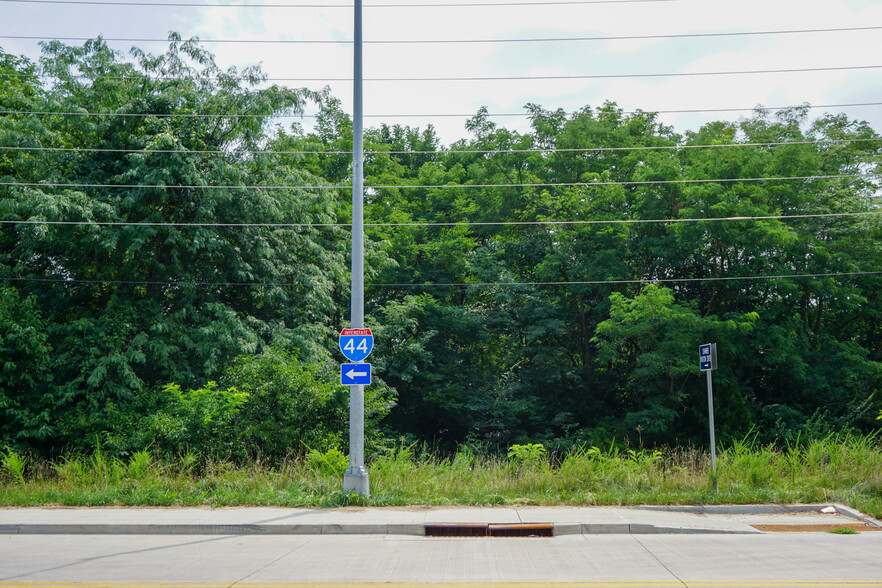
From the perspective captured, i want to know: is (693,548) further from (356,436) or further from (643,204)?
(643,204)

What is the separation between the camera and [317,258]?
2633 cm

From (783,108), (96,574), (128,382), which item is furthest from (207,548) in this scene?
(783,108)

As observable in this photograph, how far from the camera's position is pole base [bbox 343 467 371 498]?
1177 centimetres

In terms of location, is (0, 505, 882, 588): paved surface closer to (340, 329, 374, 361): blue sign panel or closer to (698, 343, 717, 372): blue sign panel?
(698, 343, 717, 372): blue sign panel

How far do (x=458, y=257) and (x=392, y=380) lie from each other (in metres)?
7.53

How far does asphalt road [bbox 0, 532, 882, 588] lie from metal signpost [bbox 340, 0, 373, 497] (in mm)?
2103

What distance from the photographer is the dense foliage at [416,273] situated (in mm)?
20688

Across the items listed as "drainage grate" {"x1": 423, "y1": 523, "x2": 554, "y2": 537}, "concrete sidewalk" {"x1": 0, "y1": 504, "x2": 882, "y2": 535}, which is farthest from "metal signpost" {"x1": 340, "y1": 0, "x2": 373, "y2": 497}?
"drainage grate" {"x1": 423, "y1": 523, "x2": 554, "y2": 537}

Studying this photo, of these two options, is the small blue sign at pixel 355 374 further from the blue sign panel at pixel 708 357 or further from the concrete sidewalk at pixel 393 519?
the blue sign panel at pixel 708 357

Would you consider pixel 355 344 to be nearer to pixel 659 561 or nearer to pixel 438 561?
pixel 438 561

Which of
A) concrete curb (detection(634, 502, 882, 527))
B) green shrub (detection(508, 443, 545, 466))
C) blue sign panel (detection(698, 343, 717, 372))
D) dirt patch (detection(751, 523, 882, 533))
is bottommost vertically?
concrete curb (detection(634, 502, 882, 527))

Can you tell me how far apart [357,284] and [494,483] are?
461cm

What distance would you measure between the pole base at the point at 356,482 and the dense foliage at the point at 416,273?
405 centimetres

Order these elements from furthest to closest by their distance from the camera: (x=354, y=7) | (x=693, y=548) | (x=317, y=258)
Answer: (x=317, y=258) < (x=354, y=7) < (x=693, y=548)
